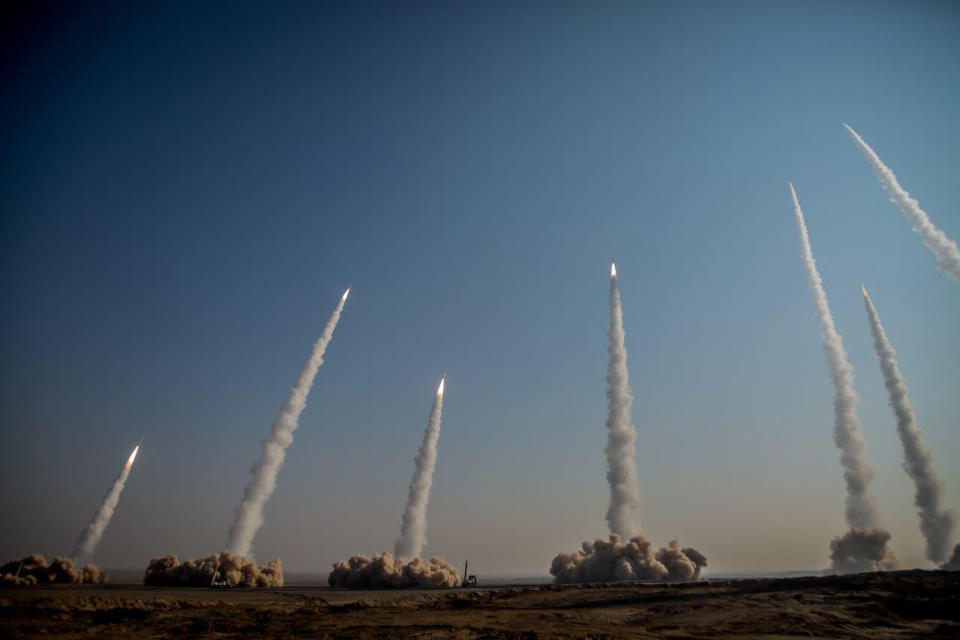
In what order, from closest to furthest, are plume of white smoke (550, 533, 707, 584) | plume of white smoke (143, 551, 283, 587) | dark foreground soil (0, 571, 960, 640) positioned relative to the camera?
dark foreground soil (0, 571, 960, 640) → plume of white smoke (143, 551, 283, 587) → plume of white smoke (550, 533, 707, 584)

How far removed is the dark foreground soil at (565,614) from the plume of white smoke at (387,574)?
18.9 meters

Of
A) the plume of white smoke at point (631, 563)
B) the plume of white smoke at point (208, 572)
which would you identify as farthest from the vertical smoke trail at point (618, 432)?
the plume of white smoke at point (208, 572)

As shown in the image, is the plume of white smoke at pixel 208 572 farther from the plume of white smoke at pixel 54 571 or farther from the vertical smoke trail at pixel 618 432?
the vertical smoke trail at pixel 618 432

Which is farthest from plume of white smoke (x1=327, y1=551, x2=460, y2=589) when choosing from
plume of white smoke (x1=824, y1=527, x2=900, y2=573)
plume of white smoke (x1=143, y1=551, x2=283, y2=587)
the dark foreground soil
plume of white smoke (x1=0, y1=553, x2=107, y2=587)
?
plume of white smoke (x1=824, y1=527, x2=900, y2=573)

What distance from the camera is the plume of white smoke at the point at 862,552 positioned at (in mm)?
60781

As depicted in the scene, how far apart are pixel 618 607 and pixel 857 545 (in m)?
52.7

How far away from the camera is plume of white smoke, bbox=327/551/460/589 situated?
52469mm

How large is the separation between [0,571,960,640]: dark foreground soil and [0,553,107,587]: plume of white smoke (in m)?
25.2

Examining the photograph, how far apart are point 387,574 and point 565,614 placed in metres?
31.6

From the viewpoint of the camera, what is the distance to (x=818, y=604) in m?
26.4

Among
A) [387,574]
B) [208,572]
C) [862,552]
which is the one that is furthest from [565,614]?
[862,552]

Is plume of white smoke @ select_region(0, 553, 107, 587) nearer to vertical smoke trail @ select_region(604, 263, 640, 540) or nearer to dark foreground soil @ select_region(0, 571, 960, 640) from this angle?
dark foreground soil @ select_region(0, 571, 960, 640)

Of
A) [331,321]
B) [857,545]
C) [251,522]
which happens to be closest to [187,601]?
[251,522]

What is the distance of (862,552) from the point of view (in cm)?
6144
